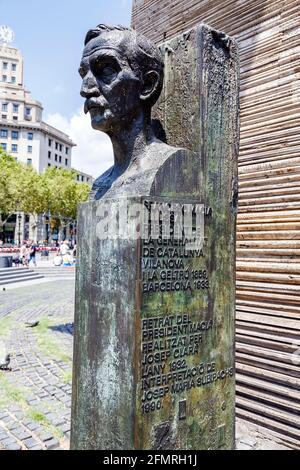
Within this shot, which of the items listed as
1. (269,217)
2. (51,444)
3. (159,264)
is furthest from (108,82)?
(51,444)

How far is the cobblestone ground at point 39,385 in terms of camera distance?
4.27 metres

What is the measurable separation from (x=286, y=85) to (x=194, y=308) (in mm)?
3637

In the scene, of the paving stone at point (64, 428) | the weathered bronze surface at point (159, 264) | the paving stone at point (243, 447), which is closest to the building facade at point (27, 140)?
the paving stone at point (64, 428)

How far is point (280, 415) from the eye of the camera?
4.27 m

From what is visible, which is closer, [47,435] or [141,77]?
[141,77]

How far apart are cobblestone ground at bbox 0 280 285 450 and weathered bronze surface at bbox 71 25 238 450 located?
4.65 feet

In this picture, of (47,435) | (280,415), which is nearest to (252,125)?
(280,415)

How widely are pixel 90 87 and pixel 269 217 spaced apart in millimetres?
2984

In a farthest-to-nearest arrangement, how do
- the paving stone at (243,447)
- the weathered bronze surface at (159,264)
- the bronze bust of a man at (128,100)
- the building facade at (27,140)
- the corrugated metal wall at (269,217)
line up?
the building facade at (27,140), the corrugated metal wall at (269,217), the paving stone at (243,447), the bronze bust of a man at (128,100), the weathered bronze surface at (159,264)

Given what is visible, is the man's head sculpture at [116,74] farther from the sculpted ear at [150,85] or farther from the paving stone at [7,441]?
the paving stone at [7,441]

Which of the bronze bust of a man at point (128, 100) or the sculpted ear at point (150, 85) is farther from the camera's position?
the sculpted ear at point (150, 85)

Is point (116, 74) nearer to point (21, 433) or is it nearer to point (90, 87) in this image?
point (90, 87)

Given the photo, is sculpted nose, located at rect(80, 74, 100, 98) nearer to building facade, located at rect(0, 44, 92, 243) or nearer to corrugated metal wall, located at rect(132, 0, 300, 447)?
corrugated metal wall, located at rect(132, 0, 300, 447)
